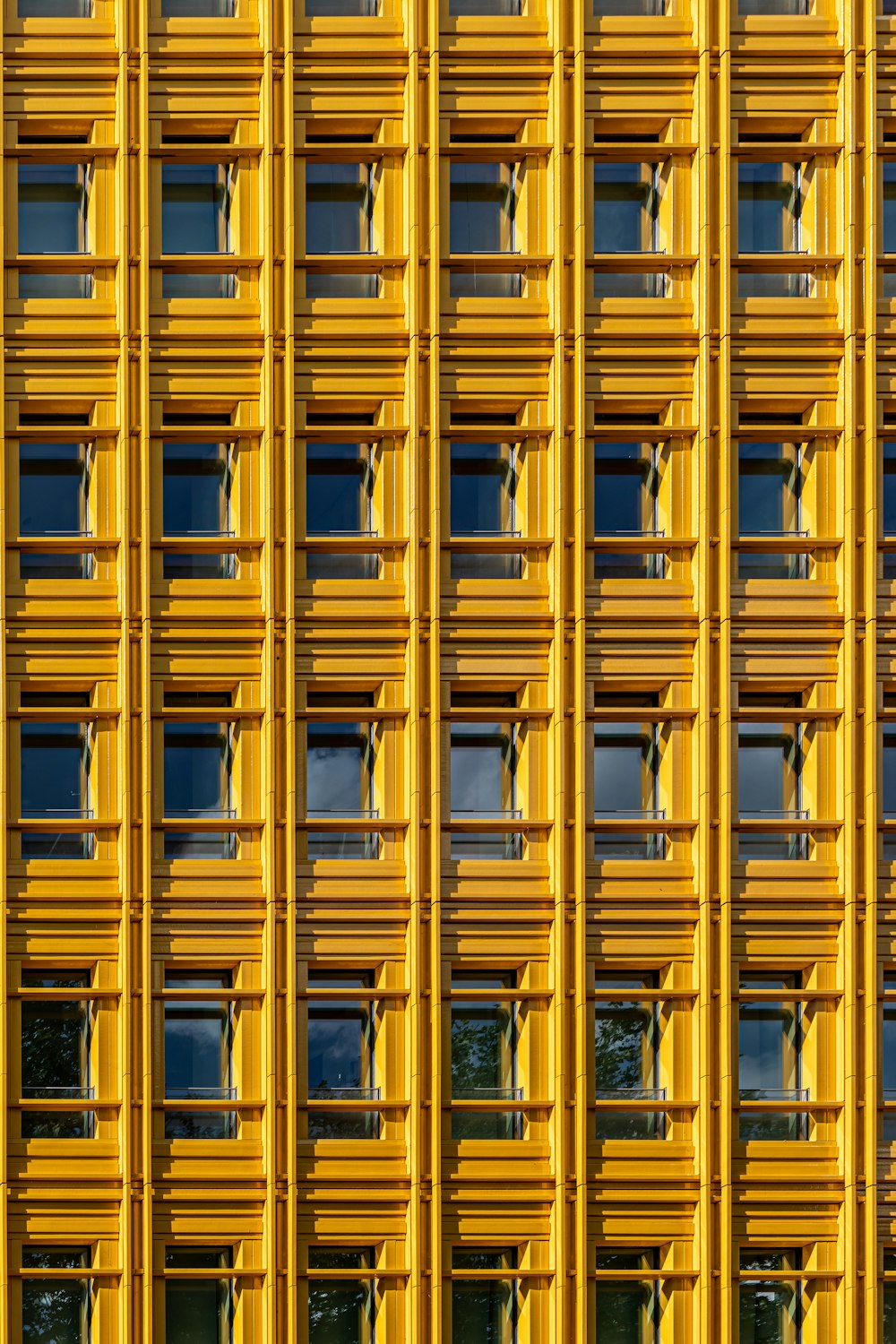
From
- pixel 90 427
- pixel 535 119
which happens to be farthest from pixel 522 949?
pixel 535 119

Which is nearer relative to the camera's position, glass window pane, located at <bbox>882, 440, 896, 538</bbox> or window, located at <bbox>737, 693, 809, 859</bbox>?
window, located at <bbox>737, 693, 809, 859</bbox>

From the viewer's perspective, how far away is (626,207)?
22.3 m

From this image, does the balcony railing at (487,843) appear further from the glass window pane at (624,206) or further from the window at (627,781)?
the glass window pane at (624,206)

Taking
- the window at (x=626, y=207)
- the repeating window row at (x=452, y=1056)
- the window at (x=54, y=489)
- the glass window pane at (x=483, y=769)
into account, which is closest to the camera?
the repeating window row at (x=452, y=1056)

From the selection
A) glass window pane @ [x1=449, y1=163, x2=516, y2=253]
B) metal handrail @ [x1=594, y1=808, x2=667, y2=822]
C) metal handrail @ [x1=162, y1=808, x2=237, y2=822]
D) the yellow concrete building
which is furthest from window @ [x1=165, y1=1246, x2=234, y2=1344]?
glass window pane @ [x1=449, y1=163, x2=516, y2=253]

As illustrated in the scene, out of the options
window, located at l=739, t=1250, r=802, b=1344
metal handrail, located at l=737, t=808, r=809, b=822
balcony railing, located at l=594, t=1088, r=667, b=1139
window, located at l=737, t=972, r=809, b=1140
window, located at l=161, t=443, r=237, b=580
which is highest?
window, located at l=161, t=443, r=237, b=580

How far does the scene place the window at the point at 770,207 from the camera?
22266 mm

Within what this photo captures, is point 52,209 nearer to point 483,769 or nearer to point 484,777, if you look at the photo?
point 483,769

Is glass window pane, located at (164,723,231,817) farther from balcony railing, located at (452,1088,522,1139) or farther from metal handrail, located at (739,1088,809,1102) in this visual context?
metal handrail, located at (739,1088,809,1102)

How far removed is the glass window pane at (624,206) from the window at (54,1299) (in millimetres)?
16477

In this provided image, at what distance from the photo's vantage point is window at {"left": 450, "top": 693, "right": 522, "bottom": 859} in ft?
70.0

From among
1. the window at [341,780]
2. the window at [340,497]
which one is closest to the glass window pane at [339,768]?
the window at [341,780]

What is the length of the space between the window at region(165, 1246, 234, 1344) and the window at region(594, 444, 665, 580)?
38.5ft

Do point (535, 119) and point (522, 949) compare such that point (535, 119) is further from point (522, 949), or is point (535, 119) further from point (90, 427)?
point (522, 949)
